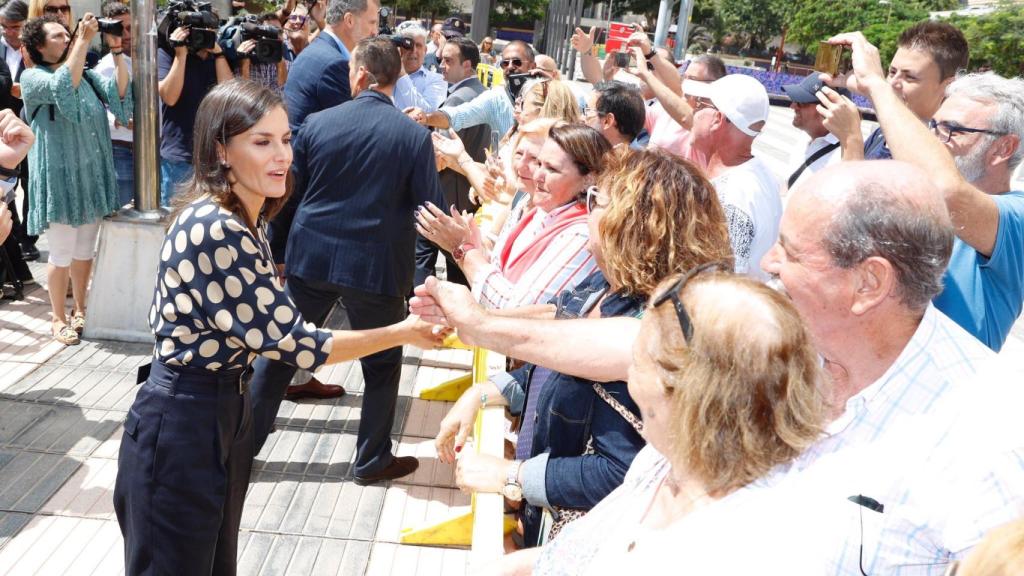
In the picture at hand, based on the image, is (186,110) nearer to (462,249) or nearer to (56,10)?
(56,10)

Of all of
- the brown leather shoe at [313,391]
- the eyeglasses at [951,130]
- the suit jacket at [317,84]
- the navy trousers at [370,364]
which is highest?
the eyeglasses at [951,130]

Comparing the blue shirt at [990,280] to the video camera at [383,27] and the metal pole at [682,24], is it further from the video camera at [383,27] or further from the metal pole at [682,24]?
the metal pole at [682,24]

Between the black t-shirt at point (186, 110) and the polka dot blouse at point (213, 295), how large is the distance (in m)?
3.79

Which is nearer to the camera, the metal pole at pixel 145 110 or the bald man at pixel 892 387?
the bald man at pixel 892 387

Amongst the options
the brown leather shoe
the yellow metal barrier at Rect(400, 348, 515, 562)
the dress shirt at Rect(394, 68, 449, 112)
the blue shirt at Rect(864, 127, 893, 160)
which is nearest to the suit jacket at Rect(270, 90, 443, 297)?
the yellow metal barrier at Rect(400, 348, 515, 562)

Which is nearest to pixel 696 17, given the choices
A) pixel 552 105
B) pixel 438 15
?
pixel 438 15

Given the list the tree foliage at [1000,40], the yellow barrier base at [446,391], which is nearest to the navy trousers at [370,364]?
the yellow barrier base at [446,391]

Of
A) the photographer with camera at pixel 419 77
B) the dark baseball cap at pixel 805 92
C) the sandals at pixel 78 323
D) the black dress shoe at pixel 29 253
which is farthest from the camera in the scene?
the photographer with camera at pixel 419 77

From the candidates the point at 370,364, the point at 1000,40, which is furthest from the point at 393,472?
the point at 1000,40

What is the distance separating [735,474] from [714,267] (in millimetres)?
403

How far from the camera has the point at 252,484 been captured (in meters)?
4.10

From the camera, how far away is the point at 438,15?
6412 cm

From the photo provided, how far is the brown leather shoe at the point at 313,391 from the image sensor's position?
5.03 meters

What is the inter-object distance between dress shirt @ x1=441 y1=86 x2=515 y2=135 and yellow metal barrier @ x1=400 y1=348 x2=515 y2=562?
3.06m
